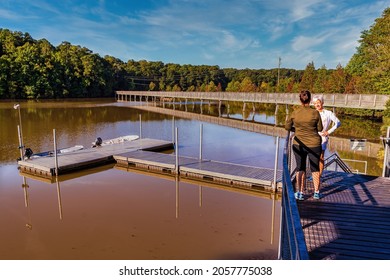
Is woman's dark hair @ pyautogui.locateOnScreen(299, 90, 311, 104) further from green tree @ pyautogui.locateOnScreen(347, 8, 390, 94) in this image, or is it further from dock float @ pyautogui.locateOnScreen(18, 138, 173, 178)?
green tree @ pyautogui.locateOnScreen(347, 8, 390, 94)

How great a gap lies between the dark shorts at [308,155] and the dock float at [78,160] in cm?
1112

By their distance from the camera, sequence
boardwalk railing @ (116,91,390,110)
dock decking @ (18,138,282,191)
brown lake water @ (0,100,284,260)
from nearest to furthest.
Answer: brown lake water @ (0,100,284,260) → dock decking @ (18,138,282,191) → boardwalk railing @ (116,91,390,110)

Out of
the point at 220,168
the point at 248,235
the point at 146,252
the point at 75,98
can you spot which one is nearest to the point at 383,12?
the point at 220,168

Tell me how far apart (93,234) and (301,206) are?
18.1 ft

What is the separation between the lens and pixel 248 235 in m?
7.70

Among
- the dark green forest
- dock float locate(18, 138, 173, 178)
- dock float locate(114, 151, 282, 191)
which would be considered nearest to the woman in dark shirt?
dock float locate(114, 151, 282, 191)

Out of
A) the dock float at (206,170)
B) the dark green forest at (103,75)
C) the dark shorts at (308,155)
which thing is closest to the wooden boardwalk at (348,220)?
the dark shorts at (308,155)

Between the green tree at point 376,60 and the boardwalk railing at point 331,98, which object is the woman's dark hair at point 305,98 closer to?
the boardwalk railing at point 331,98

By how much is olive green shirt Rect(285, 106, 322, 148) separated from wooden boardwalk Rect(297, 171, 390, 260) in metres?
1.08

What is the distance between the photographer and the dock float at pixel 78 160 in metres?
12.8

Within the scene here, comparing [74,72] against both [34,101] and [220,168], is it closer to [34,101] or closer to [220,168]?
[34,101]

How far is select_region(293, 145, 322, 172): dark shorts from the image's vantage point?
184 inches

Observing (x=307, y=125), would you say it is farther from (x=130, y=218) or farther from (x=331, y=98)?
(x=331, y=98)
